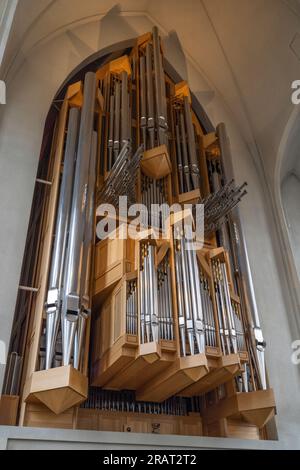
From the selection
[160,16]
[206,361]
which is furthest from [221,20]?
[206,361]

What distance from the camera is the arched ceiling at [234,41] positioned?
697 cm

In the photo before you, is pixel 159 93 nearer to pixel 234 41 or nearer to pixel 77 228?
pixel 234 41

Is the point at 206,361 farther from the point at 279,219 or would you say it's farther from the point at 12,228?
the point at 279,219

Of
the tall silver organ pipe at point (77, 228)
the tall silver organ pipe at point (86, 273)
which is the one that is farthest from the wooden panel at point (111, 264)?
the tall silver organ pipe at point (77, 228)

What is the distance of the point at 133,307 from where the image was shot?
14.1ft

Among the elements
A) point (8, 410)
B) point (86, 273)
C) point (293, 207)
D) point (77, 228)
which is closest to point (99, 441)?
point (8, 410)

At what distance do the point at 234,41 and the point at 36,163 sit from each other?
4.44 meters

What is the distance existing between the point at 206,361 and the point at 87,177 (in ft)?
8.19

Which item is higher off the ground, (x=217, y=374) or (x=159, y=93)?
(x=159, y=93)

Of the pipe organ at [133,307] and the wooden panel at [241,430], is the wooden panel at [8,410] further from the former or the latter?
the wooden panel at [241,430]

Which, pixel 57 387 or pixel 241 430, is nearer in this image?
pixel 57 387

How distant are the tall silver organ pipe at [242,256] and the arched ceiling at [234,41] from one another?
43.1 inches

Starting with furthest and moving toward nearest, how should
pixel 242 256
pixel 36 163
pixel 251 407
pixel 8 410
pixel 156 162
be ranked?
1. pixel 156 162
2. pixel 242 256
3. pixel 36 163
4. pixel 251 407
5. pixel 8 410

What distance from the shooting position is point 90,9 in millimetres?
7594
